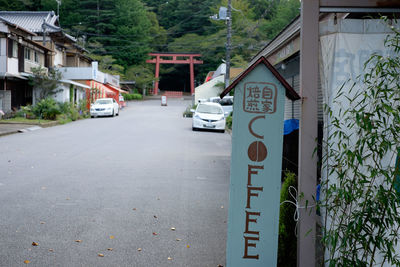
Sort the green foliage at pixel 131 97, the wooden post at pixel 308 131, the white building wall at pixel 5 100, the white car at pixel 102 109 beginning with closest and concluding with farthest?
the wooden post at pixel 308 131 < the white building wall at pixel 5 100 < the white car at pixel 102 109 < the green foliage at pixel 131 97

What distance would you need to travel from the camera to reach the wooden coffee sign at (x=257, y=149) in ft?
11.3

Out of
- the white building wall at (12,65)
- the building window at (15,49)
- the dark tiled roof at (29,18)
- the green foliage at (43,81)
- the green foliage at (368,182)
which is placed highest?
the dark tiled roof at (29,18)

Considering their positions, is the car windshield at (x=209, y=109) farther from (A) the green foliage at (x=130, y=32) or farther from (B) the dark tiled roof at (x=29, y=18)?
(A) the green foliage at (x=130, y=32)

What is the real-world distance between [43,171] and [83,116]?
74.9 ft

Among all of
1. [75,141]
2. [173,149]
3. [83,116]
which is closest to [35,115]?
[83,116]

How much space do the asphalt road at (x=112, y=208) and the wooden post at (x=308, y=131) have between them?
43.3 inches

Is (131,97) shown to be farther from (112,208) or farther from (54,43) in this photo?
(112,208)

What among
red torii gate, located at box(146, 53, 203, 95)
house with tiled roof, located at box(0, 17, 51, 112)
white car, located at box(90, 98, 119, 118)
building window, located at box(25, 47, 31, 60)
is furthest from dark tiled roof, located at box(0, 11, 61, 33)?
red torii gate, located at box(146, 53, 203, 95)

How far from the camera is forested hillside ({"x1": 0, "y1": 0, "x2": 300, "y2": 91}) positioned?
54.5m

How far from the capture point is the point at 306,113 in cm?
359

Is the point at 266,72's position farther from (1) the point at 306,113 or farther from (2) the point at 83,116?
(2) the point at 83,116

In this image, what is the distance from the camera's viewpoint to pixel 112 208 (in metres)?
6.29

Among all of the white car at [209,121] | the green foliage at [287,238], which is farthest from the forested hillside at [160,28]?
the green foliage at [287,238]

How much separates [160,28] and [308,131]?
72.9 m
